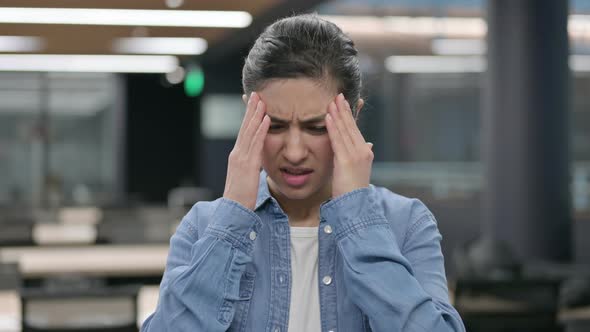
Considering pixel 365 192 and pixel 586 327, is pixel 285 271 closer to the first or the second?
pixel 365 192

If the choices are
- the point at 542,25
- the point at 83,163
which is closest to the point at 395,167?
the point at 542,25

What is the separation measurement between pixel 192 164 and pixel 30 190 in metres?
2.90

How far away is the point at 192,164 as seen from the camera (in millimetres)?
16578

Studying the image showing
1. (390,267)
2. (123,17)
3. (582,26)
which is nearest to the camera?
(390,267)

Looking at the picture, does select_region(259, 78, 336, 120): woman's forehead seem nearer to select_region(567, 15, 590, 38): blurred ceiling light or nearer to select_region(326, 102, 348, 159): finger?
select_region(326, 102, 348, 159): finger

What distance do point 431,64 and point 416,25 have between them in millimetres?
1011

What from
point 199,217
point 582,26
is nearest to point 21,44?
point 582,26

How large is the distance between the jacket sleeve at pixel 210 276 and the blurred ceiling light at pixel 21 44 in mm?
8513

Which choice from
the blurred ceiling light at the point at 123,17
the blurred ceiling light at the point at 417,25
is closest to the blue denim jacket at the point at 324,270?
the blurred ceiling light at the point at 123,17

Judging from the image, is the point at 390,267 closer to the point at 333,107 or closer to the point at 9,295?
the point at 333,107

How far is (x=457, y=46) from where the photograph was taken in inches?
452

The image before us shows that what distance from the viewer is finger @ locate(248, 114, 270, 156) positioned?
1.47 metres

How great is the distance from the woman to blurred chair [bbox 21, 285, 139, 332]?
2041 millimetres

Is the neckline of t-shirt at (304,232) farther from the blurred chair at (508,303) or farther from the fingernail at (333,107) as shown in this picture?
the blurred chair at (508,303)
